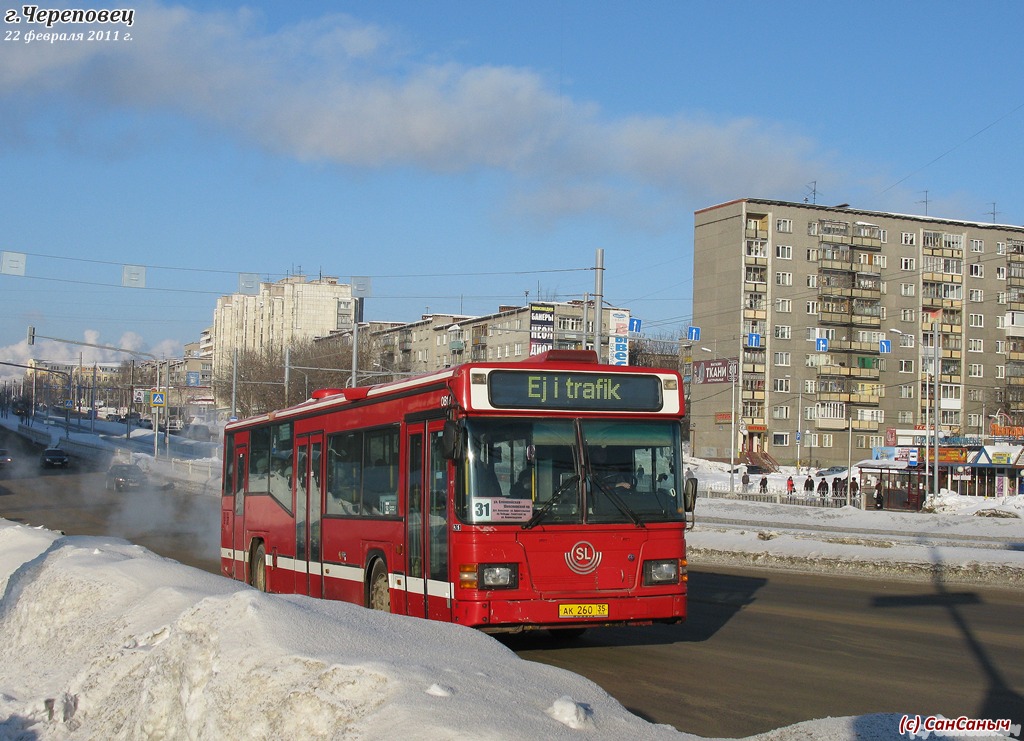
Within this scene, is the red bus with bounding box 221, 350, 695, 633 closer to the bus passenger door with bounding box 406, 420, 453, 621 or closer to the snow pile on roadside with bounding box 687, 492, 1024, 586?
the bus passenger door with bounding box 406, 420, 453, 621

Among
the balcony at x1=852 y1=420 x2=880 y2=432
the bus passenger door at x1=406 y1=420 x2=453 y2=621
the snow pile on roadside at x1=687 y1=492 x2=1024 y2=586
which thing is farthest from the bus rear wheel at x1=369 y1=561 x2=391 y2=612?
the balcony at x1=852 y1=420 x2=880 y2=432

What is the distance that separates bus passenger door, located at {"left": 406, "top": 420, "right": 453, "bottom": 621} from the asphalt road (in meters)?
1.26

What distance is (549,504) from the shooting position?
440 inches

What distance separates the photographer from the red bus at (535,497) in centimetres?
1104

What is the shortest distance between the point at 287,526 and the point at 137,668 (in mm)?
9792

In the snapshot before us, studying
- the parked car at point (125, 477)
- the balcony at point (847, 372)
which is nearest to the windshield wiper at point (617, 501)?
the parked car at point (125, 477)

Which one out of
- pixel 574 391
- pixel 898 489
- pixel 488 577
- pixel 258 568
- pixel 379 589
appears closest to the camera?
pixel 488 577

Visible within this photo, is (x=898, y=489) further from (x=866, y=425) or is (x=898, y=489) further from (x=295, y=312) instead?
(x=295, y=312)

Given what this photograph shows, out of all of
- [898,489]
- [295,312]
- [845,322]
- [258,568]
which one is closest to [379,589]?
[258,568]

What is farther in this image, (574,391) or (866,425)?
(866,425)

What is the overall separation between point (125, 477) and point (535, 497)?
169 feet

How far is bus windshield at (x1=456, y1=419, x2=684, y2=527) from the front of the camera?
1112cm

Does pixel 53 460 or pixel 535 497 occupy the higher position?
pixel 535 497

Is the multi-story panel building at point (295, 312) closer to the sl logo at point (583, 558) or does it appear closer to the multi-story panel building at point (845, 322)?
the multi-story panel building at point (845, 322)
